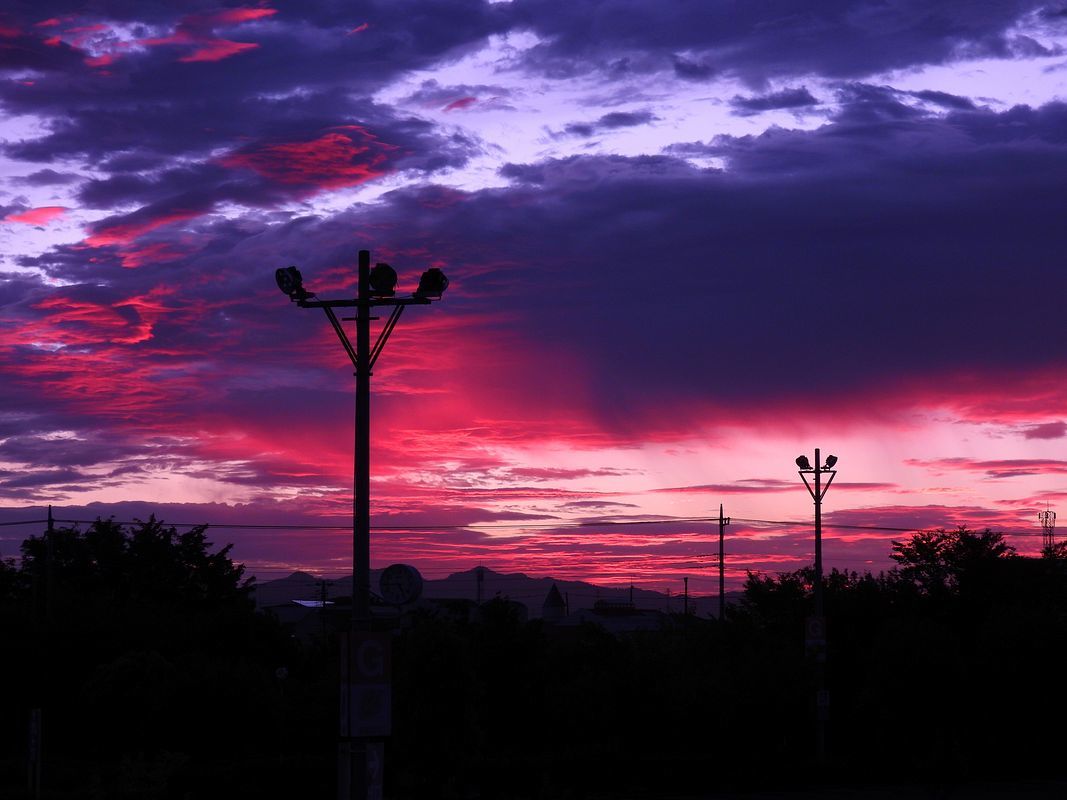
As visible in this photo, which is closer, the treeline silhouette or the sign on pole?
the sign on pole

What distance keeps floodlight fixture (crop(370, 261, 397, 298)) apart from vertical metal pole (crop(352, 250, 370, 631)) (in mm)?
230

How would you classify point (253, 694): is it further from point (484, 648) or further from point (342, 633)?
point (342, 633)

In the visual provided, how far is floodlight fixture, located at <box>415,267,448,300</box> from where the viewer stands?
1714 cm

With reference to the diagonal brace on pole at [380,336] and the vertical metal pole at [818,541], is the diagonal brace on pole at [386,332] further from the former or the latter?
the vertical metal pole at [818,541]

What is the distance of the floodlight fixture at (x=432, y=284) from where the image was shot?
1714cm

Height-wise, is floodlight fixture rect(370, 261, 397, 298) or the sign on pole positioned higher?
floodlight fixture rect(370, 261, 397, 298)

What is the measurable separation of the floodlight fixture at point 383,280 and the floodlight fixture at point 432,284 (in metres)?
0.42

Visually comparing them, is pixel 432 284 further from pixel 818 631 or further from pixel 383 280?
pixel 818 631

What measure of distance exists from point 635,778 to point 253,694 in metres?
12.2

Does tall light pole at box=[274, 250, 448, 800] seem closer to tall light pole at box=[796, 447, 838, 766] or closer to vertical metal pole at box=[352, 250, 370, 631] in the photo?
vertical metal pole at box=[352, 250, 370, 631]

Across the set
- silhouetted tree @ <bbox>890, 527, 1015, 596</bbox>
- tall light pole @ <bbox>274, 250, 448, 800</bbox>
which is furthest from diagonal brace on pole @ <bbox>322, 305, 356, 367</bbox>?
silhouetted tree @ <bbox>890, 527, 1015, 596</bbox>

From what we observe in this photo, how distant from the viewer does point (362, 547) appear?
17.0 metres

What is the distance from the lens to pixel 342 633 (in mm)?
17094

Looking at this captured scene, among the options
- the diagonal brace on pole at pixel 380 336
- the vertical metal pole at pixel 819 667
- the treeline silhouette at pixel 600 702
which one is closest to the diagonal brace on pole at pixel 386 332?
the diagonal brace on pole at pixel 380 336
